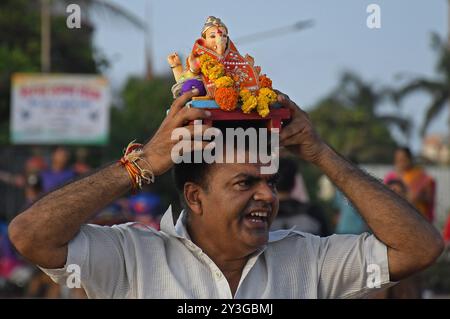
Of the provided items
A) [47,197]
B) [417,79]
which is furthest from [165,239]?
[417,79]

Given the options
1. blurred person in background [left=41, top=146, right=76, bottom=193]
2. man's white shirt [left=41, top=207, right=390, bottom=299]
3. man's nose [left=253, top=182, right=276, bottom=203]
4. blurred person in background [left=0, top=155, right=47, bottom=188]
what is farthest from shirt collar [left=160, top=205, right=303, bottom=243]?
blurred person in background [left=0, top=155, right=47, bottom=188]

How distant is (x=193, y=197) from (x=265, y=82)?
0.57 m

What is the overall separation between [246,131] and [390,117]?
38.6 m

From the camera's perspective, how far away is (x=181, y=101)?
3.55 m

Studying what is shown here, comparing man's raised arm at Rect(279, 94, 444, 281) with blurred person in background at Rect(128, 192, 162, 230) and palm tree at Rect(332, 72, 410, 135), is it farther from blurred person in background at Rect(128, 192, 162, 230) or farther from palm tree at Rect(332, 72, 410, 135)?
palm tree at Rect(332, 72, 410, 135)

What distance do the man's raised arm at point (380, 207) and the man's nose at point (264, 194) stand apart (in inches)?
6.9

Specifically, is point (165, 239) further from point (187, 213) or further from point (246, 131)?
point (246, 131)

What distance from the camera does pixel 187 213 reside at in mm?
3992

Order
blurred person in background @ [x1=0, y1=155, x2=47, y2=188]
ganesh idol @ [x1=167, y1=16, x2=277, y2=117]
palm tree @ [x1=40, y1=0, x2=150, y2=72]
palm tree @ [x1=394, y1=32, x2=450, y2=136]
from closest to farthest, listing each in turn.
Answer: ganesh idol @ [x1=167, y1=16, x2=277, y2=117] < blurred person in background @ [x1=0, y1=155, x2=47, y2=188] < palm tree @ [x1=40, y1=0, x2=150, y2=72] < palm tree @ [x1=394, y1=32, x2=450, y2=136]

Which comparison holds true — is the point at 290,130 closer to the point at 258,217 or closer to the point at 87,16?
the point at 258,217

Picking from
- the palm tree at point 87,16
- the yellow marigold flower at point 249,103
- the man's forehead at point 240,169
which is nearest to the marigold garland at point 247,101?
the yellow marigold flower at point 249,103

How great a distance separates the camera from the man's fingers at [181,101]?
354cm

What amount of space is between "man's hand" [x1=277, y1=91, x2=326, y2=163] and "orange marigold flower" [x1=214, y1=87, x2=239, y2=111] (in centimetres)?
Result: 19

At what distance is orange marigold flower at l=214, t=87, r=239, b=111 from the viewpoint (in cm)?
354
